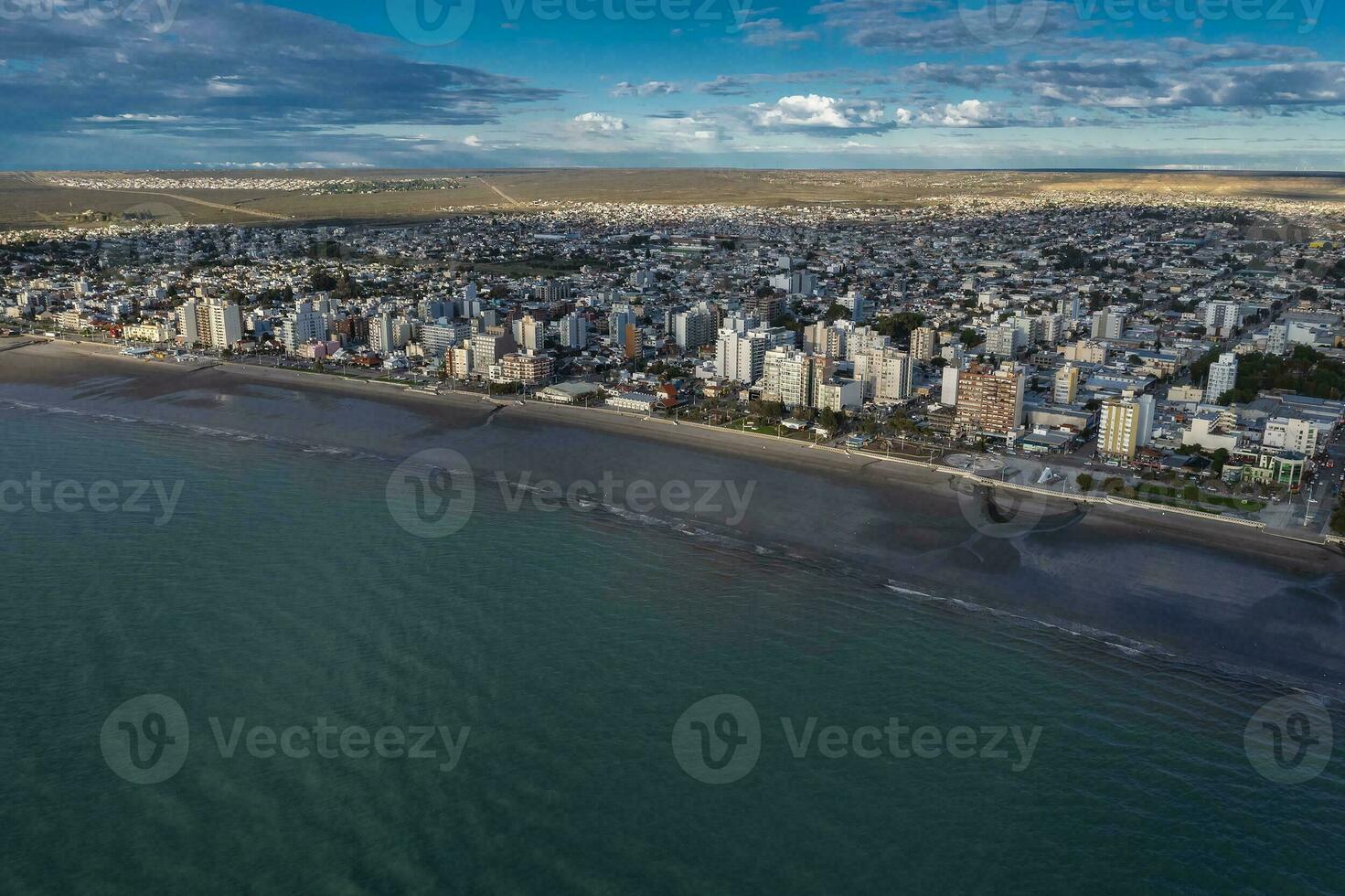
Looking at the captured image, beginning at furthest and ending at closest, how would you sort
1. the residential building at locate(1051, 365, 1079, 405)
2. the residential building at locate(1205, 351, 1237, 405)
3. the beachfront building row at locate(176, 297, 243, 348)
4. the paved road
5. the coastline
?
the paved road < the beachfront building row at locate(176, 297, 243, 348) < the residential building at locate(1205, 351, 1237, 405) < the residential building at locate(1051, 365, 1079, 405) < the coastline

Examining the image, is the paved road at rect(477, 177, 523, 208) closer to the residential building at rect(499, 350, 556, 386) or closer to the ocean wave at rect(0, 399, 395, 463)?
the residential building at rect(499, 350, 556, 386)

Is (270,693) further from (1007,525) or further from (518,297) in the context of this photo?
(518,297)

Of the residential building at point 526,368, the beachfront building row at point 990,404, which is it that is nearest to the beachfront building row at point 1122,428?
the beachfront building row at point 990,404

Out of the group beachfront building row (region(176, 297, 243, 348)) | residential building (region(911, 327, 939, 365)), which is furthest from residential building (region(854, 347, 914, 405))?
beachfront building row (region(176, 297, 243, 348))

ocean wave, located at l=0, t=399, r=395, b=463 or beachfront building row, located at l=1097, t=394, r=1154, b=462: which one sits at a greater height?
beachfront building row, located at l=1097, t=394, r=1154, b=462

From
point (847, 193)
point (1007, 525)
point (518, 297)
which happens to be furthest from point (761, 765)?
point (847, 193)

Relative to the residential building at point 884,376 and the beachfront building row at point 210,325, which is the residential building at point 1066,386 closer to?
the residential building at point 884,376

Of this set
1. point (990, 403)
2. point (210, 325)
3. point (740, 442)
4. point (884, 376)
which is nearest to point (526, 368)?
point (740, 442)
